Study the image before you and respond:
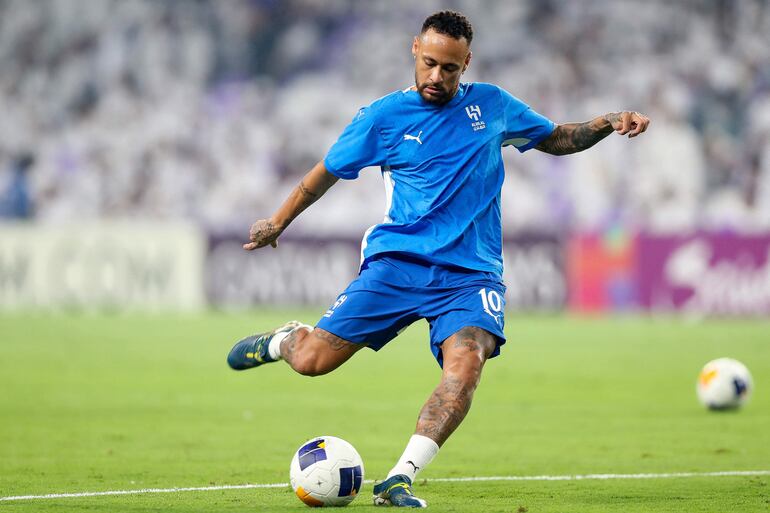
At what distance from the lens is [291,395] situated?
12906 mm

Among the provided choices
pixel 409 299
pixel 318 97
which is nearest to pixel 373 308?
pixel 409 299

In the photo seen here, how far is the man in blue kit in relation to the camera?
668 centimetres

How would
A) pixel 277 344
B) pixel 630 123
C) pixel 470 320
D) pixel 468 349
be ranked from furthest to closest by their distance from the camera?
pixel 277 344
pixel 630 123
pixel 470 320
pixel 468 349

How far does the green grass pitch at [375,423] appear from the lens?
22.5 feet

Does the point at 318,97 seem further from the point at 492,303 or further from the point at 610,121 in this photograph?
the point at 492,303

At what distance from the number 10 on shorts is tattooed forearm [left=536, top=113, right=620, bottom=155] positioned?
38.0 inches

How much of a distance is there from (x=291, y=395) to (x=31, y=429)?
342 centimetres

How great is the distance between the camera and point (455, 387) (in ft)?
20.8

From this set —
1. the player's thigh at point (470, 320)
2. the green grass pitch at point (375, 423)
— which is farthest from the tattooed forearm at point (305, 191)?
the green grass pitch at point (375, 423)

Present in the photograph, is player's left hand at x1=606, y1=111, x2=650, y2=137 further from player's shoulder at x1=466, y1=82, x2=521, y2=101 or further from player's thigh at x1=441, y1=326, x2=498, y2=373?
player's thigh at x1=441, y1=326, x2=498, y2=373

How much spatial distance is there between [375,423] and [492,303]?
4.00 m

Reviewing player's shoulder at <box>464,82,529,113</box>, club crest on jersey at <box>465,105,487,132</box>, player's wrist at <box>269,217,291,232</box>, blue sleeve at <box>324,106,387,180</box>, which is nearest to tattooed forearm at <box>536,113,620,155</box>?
player's shoulder at <box>464,82,529,113</box>

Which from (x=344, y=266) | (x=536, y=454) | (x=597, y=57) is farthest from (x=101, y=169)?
(x=536, y=454)

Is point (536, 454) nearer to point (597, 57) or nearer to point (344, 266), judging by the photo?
point (344, 266)
